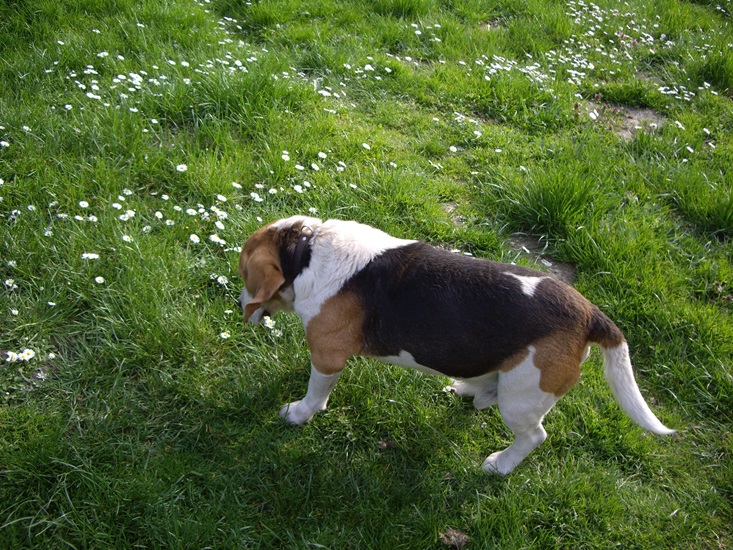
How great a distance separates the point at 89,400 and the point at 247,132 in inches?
105

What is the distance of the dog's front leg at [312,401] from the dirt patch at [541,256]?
6.86ft

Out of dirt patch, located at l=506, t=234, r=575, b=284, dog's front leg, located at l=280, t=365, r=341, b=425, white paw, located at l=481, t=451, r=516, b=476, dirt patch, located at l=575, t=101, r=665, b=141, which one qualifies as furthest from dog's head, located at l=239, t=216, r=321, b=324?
dirt patch, located at l=575, t=101, r=665, b=141

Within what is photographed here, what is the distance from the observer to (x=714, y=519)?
313 cm

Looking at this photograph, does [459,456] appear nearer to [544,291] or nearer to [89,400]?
[544,291]

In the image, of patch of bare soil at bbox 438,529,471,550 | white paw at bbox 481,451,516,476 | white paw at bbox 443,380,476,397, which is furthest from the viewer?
white paw at bbox 443,380,476,397

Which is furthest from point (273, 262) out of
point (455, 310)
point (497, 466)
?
point (497, 466)

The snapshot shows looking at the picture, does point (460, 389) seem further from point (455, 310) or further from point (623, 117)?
point (623, 117)

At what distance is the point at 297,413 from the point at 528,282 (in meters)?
1.43

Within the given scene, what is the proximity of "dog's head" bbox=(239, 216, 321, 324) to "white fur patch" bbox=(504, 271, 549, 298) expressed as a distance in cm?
104

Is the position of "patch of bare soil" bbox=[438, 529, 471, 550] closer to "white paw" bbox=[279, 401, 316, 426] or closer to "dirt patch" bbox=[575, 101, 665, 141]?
"white paw" bbox=[279, 401, 316, 426]

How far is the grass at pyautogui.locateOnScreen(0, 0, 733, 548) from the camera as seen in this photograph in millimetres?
2979

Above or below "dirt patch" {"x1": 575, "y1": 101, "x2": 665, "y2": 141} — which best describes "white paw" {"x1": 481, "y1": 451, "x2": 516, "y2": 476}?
below

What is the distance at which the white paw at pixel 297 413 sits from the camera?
10.7ft

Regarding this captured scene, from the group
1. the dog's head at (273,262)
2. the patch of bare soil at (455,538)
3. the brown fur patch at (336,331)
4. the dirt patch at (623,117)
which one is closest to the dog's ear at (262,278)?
the dog's head at (273,262)
